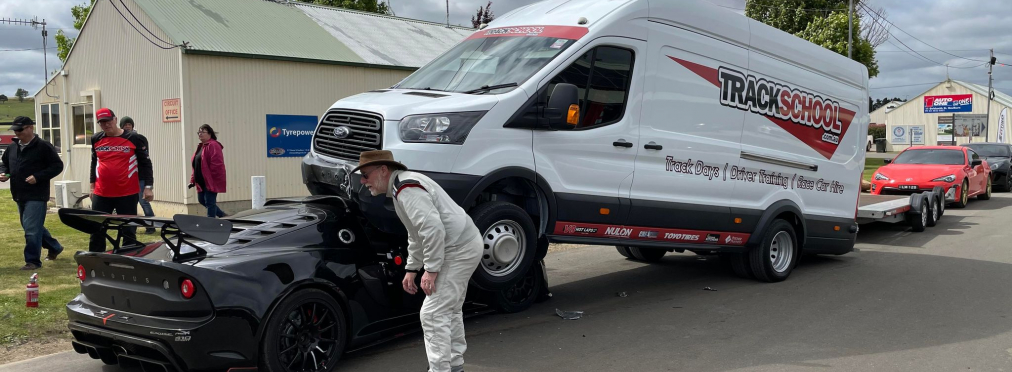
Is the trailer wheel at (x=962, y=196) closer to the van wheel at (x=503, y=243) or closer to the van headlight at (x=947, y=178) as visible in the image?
the van headlight at (x=947, y=178)

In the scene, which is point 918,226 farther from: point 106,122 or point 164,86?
point 164,86

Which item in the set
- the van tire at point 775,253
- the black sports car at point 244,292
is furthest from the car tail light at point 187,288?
the van tire at point 775,253

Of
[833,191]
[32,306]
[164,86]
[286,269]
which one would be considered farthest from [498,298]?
[164,86]

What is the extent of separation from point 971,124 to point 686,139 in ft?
218

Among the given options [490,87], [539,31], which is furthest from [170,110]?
[490,87]

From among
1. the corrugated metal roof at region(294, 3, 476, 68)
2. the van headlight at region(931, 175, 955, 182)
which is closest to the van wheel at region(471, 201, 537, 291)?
the corrugated metal roof at region(294, 3, 476, 68)

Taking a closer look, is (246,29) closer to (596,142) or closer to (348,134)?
(348,134)

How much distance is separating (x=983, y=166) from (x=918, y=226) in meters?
8.32

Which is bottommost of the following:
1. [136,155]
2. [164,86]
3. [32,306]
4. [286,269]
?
[32,306]

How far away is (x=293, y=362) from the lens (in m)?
5.12

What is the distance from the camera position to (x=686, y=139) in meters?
7.47

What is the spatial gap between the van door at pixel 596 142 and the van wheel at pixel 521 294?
3.70 feet

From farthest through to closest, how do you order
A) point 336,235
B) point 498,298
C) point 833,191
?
point 833,191 → point 498,298 → point 336,235

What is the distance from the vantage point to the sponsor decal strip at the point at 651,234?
6582 mm
